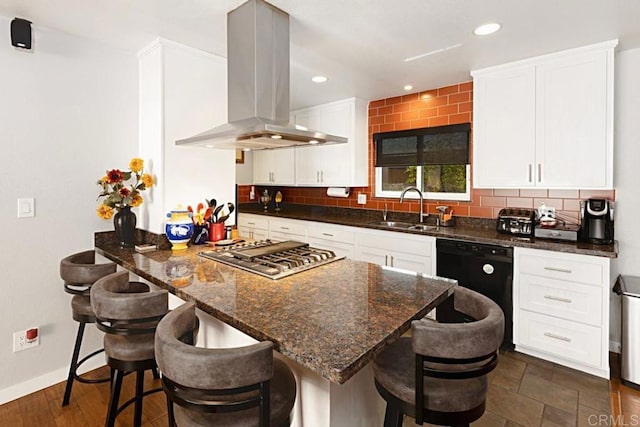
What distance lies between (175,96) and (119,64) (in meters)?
0.55

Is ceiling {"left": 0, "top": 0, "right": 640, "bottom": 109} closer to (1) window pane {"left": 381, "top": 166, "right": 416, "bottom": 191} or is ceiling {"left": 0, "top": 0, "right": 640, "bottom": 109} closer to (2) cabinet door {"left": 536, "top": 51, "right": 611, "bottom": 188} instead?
(2) cabinet door {"left": 536, "top": 51, "right": 611, "bottom": 188}

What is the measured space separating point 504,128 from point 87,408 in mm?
3636

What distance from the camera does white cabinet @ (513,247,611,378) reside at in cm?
228

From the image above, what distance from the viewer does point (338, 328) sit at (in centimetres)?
111

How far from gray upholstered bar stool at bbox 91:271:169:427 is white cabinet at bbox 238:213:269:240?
2938 mm

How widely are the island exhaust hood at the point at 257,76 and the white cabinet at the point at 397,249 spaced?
1.53m

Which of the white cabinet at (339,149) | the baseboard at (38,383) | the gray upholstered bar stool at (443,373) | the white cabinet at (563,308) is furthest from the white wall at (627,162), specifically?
the baseboard at (38,383)

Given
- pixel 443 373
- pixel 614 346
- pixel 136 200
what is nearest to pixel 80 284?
pixel 136 200

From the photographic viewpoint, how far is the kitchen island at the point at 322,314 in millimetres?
995

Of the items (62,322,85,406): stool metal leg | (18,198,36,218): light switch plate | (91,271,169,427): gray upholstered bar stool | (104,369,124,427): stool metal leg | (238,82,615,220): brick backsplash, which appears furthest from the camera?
(238,82,615,220): brick backsplash

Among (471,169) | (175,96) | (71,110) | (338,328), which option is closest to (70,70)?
(71,110)

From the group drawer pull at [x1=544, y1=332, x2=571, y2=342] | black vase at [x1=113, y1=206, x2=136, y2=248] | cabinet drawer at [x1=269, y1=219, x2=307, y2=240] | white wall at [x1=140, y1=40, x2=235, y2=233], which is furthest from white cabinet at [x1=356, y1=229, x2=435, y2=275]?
black vase at [x1=113, y1=206, x2=136, y2=248]

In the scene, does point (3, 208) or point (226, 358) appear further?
point (3, 208)

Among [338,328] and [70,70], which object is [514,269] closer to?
[338,328]
